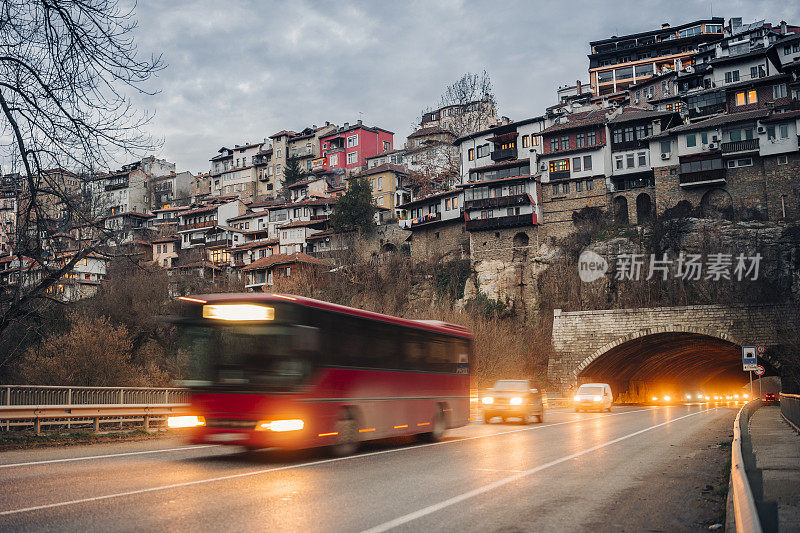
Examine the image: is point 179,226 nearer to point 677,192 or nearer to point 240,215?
point 240,215

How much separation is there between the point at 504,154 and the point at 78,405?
7333 centimetres

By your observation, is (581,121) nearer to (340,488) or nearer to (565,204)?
(565,204)

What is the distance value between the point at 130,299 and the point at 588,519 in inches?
2597

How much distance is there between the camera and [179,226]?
115125mm

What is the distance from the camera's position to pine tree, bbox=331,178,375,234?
8981 centimetres

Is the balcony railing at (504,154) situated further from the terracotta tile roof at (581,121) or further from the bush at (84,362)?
the bush at (84,362)

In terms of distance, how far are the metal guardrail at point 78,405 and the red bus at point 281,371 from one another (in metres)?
2.88

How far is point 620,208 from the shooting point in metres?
77.5

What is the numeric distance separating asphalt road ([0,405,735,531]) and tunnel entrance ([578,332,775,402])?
45948 millimetres

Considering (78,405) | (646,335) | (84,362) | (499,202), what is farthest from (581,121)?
(78,405)

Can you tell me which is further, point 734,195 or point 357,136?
point 357,136

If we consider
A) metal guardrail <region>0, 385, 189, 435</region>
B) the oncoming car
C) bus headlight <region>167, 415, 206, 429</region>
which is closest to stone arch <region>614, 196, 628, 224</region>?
the oncoming car

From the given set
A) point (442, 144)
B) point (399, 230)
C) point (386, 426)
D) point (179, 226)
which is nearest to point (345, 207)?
point (399, 230)

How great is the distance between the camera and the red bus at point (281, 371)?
1301 cm
